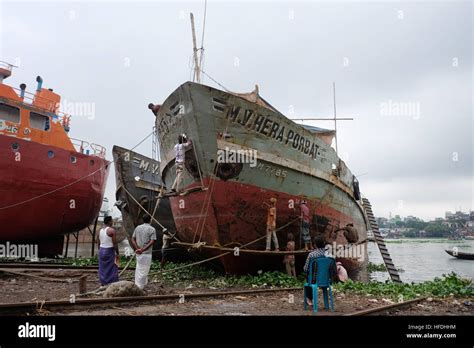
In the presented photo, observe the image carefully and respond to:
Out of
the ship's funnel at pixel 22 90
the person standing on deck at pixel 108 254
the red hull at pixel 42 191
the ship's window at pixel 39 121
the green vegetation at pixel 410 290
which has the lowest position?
the green vegetation at pixel 410 290

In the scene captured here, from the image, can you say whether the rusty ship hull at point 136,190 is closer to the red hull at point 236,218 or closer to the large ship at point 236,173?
the large ship at point 236,173

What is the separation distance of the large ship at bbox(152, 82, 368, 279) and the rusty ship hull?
17.8ft

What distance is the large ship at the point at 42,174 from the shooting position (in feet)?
46.3

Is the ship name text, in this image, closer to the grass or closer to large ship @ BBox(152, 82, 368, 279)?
large ship @ BBox(152, 82, 368, 279)

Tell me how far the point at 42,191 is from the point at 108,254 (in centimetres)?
936

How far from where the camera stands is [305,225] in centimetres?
995

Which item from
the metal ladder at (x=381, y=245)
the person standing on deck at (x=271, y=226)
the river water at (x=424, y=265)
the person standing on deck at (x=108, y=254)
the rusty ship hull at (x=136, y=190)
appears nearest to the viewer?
the person standing on deck at (x=108, y=254)

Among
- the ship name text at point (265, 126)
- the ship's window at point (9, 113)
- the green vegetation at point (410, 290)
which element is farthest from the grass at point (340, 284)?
the ship's window at point (9, 113)

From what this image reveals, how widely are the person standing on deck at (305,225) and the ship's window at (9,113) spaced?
41.6 feet

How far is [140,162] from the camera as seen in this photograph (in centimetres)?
1641

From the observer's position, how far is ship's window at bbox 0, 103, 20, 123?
1508cm

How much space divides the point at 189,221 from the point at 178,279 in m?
1.61

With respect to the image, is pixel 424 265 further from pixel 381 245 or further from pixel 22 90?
pixel 22 90
